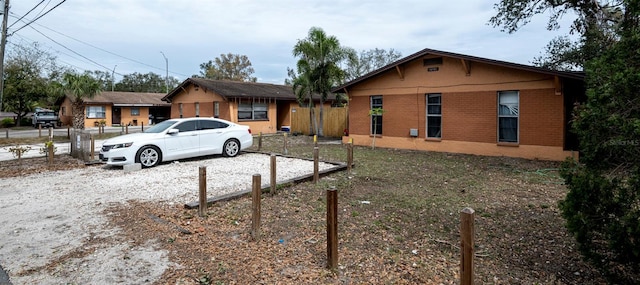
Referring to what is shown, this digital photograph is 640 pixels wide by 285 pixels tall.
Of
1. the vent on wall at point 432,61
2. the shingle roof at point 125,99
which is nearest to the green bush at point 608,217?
the vent on wall at point 432,61

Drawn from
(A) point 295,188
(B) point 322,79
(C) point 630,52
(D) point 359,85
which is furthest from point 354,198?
(B) point 322,79

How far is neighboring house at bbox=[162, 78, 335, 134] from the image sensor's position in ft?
79.5

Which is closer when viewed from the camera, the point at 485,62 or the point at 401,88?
the point at 485,62

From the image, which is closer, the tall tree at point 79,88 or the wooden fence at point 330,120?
the wooden fence at point 330,120

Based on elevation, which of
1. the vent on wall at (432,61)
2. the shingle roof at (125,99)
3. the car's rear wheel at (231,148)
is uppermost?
the shingle roof at (125,99)

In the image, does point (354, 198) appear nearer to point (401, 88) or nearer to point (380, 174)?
point (380, 174)

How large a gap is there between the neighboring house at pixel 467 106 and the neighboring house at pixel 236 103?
9.55 m

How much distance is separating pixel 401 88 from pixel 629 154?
1271 cm

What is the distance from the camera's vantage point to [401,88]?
15.7 metres

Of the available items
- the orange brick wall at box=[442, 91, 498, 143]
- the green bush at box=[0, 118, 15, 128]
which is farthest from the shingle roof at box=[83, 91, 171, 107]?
the orange brick wall at box=[442, 91, 498, 143]

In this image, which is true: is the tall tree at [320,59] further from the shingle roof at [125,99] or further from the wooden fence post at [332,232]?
the shingle roof at [125,99]

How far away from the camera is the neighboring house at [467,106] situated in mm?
12047

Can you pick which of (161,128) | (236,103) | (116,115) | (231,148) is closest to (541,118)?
(231,148)

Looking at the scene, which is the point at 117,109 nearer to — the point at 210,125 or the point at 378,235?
the point at 210,125
